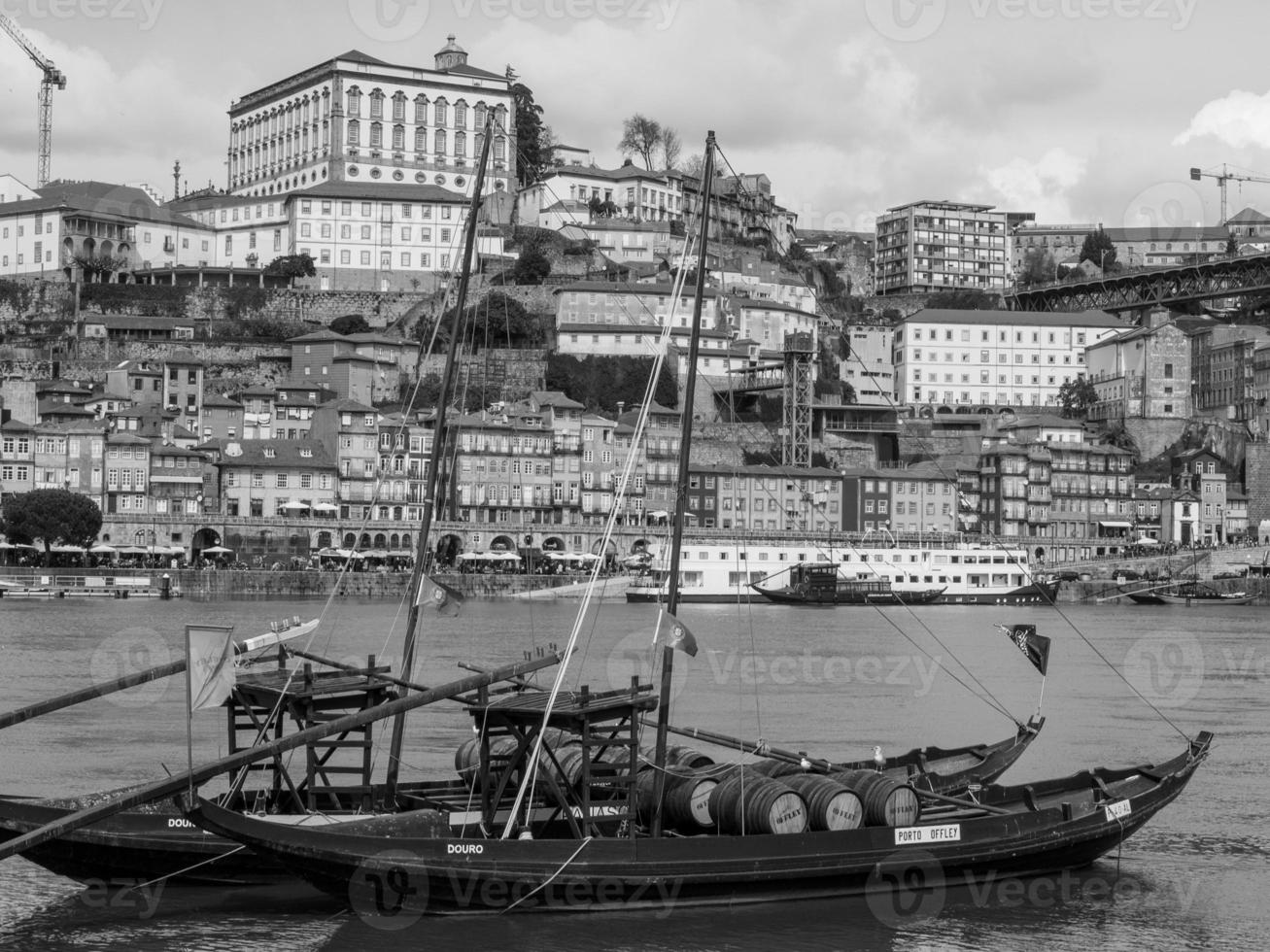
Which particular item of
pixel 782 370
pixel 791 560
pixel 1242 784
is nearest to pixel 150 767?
pixel 1242 784

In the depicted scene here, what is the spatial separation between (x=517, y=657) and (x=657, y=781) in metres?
31.0

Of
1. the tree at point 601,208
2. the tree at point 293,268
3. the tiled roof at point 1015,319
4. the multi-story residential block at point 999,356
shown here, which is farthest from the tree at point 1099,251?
the tree at point 293,268

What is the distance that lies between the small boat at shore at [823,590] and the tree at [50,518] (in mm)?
32012

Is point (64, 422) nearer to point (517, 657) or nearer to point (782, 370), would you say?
point (782, 370)

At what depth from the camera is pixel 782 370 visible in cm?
12056

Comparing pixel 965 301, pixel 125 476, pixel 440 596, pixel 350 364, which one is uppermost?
pixel 965 301

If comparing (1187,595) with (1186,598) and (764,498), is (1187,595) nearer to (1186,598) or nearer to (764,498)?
(1186,598)

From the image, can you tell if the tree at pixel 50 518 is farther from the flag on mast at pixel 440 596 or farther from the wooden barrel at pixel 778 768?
the wooden barrel at pixel 778 768

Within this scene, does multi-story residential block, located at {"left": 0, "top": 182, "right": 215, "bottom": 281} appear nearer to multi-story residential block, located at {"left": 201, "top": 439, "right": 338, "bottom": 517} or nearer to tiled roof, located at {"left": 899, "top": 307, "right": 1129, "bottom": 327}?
multi-story residential block, located at {"left": 201, "top": 439, "right": 338, "bottom": 517}

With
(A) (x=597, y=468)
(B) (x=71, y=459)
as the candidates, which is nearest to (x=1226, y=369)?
(A) (x=597, y=468)

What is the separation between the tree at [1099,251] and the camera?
545 feet

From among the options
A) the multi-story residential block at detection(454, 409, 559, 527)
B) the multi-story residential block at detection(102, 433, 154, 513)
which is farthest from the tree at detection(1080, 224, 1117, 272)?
the multi-story residential block at detection(102, 433, 154, 513)

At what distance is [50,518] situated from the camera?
87312 mm

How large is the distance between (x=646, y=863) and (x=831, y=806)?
2.25m
